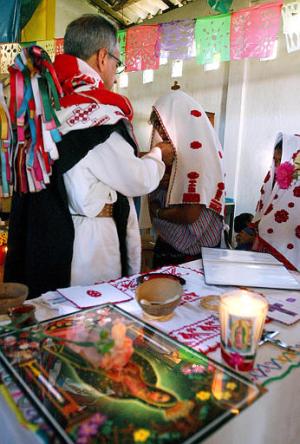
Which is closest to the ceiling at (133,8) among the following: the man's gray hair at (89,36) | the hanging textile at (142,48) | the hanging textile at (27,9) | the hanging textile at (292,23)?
the hanging textile at (27,9)

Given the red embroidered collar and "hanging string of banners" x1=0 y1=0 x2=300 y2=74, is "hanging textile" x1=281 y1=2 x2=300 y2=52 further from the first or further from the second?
the red embroidered collar

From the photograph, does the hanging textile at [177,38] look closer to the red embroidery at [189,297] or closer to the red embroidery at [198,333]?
the red embroidery at [189,297]

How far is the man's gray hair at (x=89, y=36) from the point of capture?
4.83ft

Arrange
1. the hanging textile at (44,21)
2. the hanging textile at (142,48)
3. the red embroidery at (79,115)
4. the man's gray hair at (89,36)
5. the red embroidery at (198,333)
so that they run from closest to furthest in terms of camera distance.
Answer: the red embroidery at (198,333) < the red embroidery at (79,115) < the man's gray hair at (89,36) < the hanging textile at (142,48) < the hanging textile at (44,21)

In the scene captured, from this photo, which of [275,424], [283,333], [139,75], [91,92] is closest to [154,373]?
[275,424]

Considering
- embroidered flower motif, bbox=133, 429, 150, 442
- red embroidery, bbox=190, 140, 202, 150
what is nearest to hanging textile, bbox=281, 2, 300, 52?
red embroidery, bbox=190, 140, 202, 150

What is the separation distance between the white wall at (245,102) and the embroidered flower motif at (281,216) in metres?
2.50

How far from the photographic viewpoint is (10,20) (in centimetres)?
392

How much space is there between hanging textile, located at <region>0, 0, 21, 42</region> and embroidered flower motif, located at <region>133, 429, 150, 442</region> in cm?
452

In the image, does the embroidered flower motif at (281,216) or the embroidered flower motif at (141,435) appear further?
the embroidered flower motif at (281,216)

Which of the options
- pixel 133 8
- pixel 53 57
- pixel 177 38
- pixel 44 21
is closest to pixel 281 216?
pixel 177 38

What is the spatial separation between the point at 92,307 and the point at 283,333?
0.54m

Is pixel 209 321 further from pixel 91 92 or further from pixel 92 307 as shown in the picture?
pixel 91 92

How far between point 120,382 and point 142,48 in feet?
14.2
